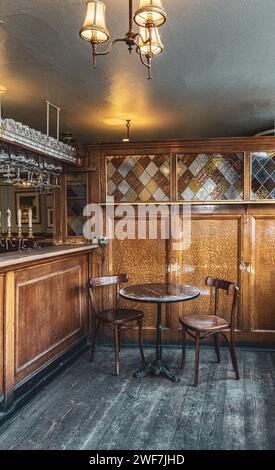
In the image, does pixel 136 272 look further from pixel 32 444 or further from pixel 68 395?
pixel 32 444

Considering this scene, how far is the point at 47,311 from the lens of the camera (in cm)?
344

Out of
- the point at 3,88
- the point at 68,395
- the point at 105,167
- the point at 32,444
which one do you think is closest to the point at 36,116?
the point at 3,88

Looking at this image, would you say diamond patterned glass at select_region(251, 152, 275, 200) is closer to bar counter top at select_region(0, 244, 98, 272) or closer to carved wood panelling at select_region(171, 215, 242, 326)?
carved wood panelling at select_region(171, 215, 242, 326)

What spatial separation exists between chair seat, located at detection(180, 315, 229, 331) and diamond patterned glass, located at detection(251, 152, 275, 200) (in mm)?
1542

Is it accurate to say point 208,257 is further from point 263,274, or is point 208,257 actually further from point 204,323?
point 204,323

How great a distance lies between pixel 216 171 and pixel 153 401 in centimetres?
261

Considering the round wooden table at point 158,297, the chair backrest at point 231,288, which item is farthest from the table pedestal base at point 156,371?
the chair backrest at point 231,288

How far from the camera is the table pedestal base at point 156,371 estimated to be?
11.2 ft

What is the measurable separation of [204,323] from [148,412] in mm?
1011

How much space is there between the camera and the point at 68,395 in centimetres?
310

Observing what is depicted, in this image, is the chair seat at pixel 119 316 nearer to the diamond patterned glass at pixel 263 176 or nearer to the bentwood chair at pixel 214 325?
the bentwood chair at pixel 214 325

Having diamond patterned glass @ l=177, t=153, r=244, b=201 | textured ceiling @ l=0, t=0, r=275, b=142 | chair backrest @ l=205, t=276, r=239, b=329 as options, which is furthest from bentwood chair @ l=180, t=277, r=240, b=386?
textured ceiling @ l=0, t=0, r=275, b=142
